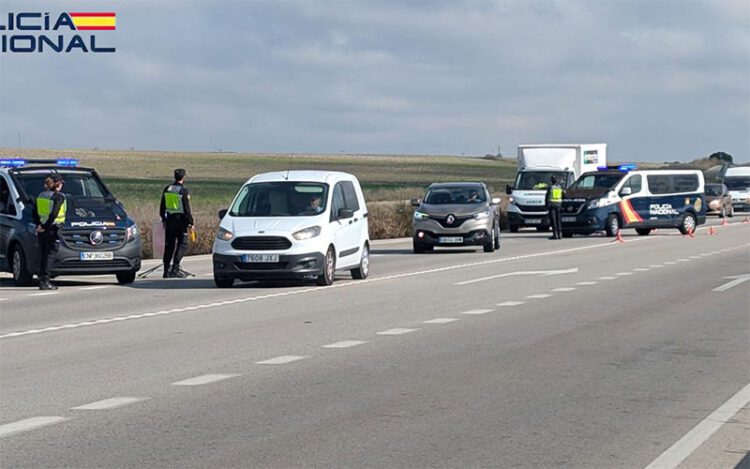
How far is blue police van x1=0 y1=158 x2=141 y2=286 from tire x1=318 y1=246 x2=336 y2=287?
3.41m

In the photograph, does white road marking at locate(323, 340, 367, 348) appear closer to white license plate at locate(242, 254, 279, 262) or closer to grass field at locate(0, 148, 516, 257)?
white license plate at locate(242, 254, 279, 262)

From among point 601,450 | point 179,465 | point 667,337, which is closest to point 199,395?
point 179,465

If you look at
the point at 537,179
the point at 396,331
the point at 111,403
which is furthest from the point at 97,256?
the point at 537,179

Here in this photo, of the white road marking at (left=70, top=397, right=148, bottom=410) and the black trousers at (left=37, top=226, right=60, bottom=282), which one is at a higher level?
the black trousers at (left=37, top=226, right=60, bottom=282)

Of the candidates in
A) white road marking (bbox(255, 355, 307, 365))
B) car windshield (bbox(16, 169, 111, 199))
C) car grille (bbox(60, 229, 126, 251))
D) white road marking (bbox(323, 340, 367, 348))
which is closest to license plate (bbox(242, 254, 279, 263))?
car grille (bbox(60, 229, 126, 251))

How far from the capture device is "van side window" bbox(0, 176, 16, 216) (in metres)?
24.0

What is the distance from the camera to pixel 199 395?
1101cm

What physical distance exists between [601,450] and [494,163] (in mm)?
171566

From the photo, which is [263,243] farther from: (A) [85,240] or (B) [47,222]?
(B) [47,222]

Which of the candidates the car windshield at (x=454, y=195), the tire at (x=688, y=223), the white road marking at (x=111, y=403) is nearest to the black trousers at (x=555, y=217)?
the tire at (x=688, y=223)

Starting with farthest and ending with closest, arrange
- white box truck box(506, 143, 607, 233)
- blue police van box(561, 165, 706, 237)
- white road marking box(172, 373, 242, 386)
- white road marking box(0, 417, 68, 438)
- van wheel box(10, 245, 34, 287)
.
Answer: white box truck box(506, 143, 607, 233)
blue police van box(561, 165, 706, 237)
van wheel box(10, 245, 34, 287)
white road marking box(172, 373, 242, 386)
white road marking box(0, 417, 68, 438)

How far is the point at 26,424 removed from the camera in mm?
9672

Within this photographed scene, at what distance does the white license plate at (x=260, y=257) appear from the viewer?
22.0 metres

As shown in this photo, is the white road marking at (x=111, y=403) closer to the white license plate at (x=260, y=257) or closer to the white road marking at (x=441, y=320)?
the white road marking at (x=441, y=320)
